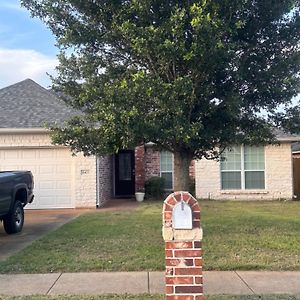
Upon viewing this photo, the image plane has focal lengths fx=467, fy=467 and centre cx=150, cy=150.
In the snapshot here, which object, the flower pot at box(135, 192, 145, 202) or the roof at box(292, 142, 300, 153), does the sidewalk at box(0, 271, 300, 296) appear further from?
the roof at box(292, 142, 300, 153)

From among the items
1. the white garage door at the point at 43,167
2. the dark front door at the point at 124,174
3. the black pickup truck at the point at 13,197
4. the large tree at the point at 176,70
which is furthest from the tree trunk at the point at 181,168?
the dark front door at the point at 124,174

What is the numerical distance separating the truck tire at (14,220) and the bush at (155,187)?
28.0 feet

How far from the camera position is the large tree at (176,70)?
7703 mm

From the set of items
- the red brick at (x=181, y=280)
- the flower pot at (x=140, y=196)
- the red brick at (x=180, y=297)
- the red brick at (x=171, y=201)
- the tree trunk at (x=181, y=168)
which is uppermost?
the tree trunk at (x=181, y=168)

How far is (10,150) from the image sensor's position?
1722 cm

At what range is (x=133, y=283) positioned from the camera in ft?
22.6

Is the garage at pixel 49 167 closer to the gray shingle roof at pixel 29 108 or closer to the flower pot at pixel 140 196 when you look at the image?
the gray shingle roof at pixel 29 108

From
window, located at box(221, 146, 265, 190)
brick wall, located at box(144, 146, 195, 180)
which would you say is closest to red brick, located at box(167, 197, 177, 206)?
window, located at box(221, 146, 265, 190)

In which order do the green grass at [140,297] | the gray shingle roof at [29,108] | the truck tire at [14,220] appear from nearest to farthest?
the green grass at [140,297] → the truck tire at [14,220] → the gray shingle roof at [29,108]

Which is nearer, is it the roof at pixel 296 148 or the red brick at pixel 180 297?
the red brick at pixel 180 297

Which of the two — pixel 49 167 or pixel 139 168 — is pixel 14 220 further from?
pixel 139 168

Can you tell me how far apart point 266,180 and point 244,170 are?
3.30ft

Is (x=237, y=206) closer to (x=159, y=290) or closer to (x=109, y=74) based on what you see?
(x=109, y=74)

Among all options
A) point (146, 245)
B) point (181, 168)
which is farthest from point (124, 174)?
point (146, 245)
